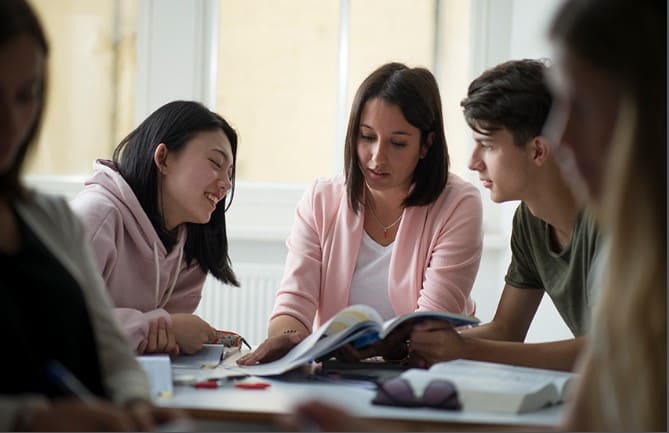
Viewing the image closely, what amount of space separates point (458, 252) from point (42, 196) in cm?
134

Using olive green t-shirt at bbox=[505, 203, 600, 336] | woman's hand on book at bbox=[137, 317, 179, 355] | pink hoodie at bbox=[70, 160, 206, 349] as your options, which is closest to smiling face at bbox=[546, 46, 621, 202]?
olive green t-shirt at bbox=[505, 203, 600, 336]

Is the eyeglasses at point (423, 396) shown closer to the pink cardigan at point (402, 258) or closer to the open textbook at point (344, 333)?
the open textbook at point (344, 333)

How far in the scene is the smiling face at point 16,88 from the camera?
105 centimetres

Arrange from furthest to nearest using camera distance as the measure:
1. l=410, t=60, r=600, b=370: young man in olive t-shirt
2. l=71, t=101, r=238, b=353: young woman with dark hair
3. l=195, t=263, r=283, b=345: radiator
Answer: l=195, t=263, r=283, b=345: radiator < l=71, t=101, r=238, b=353: young woman with dark hair < l=410, t=60, r=600, b=370: young man in olive t-shirt

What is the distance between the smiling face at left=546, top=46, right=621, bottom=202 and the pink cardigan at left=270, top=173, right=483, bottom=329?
1.33 metres

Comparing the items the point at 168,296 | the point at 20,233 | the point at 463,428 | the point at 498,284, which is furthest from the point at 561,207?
the point at 498,284

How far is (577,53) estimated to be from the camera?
3.04ft

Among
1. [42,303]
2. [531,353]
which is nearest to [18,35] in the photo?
[42,303]

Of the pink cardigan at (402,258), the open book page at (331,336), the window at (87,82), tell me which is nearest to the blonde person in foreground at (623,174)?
the open book page at (331,336)

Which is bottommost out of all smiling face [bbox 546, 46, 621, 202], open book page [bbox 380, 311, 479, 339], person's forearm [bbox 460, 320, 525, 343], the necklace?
person's forearm [bbox 460, 320, 525, 343]

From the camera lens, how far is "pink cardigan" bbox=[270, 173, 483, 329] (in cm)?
234

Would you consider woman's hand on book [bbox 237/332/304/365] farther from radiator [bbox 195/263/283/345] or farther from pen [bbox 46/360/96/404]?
radiator [bbox 195/263/283/345]

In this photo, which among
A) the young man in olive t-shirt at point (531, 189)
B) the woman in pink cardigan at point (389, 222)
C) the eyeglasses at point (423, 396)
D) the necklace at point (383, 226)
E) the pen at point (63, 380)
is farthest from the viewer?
the necklace at point (383, 226)

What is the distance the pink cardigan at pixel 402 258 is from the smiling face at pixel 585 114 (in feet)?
4.35
